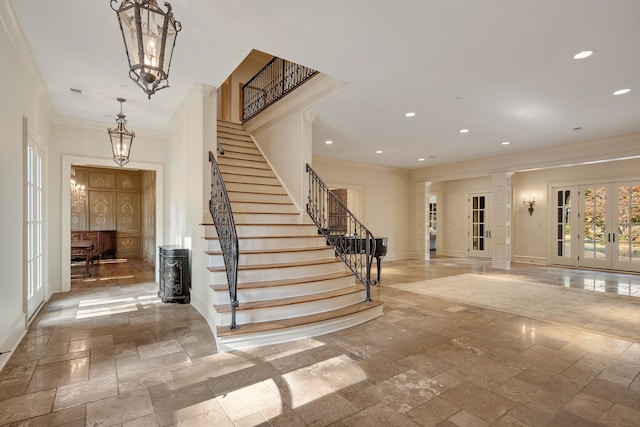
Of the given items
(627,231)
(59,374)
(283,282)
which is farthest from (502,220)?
(59,374)

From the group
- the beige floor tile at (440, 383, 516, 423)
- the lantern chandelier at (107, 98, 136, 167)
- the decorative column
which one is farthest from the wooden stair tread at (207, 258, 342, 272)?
the decorative column

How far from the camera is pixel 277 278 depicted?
4184 mm

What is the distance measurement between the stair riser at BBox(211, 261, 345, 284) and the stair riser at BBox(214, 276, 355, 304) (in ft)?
0.76

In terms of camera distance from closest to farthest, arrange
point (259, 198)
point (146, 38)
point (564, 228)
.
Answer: point (146, 38) → point (259, 198) → point (564, 228)

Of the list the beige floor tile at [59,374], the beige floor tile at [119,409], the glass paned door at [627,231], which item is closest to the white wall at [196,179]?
the beige floor tile at [59,374]

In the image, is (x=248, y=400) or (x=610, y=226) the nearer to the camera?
(x=248, y=400)

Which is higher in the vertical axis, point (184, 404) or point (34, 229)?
point (34, 229)

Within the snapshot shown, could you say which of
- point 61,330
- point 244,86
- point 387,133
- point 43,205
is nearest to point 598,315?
point 387,133

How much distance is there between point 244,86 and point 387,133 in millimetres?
4669

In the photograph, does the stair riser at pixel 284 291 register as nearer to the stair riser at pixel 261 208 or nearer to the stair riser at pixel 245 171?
the stair riser at pixel 261 208

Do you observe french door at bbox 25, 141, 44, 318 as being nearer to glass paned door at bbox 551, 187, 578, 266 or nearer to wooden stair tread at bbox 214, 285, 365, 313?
wooden stair tread at bbox 214, 285, 365, 313

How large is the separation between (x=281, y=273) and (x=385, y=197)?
7.03 meters

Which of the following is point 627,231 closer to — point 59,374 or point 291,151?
point 291,151

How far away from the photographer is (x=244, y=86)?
910cm
